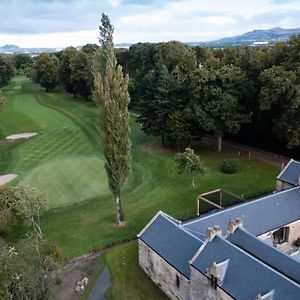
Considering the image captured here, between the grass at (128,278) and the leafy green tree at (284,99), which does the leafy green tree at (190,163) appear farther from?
the leafy green tree at (284,99)

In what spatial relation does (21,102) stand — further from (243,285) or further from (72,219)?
(243,285)

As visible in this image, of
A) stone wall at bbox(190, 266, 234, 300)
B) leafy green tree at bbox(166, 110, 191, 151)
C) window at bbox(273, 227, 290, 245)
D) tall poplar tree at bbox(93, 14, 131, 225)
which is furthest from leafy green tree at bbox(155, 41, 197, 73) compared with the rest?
stone wall at bbox(190, 266, 234, 300)

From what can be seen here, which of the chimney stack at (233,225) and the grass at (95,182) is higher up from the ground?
the chimney stack at (233,225)

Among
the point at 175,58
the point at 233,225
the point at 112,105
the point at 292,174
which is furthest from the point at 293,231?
the point at 175,58

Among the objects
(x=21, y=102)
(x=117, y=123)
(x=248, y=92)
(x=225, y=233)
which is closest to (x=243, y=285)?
(x=225, y=233)

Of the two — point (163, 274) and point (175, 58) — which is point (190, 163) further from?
point (175, 58)

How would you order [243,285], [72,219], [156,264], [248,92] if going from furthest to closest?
[248,92]
[72,219]
[156,264]
[243,285]

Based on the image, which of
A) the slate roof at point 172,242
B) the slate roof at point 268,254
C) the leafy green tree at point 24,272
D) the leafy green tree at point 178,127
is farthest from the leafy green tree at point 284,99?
the leafy green tree at point 24,272
